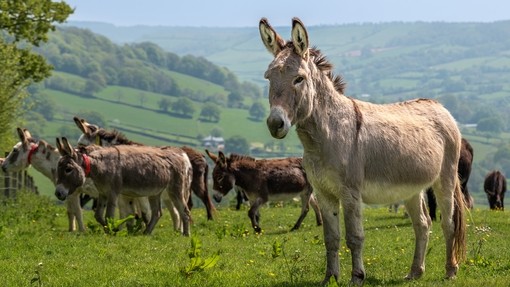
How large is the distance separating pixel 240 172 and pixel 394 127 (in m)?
11.3

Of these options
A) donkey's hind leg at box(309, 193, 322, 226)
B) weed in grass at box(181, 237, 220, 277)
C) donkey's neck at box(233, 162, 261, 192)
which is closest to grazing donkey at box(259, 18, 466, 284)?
weed in grass at box(181, 237, 220, 277)

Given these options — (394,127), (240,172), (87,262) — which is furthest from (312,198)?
(394,127)

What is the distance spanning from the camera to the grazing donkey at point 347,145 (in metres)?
9.02

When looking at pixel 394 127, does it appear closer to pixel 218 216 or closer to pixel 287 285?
pixel 287 285

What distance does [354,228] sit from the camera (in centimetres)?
917

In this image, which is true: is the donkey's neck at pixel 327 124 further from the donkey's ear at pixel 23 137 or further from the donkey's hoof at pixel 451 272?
the donkey's ear at pixel 23 137

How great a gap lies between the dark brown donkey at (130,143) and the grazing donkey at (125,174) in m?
2.65

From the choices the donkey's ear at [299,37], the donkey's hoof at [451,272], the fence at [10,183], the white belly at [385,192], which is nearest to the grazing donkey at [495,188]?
the fence at [10,183]

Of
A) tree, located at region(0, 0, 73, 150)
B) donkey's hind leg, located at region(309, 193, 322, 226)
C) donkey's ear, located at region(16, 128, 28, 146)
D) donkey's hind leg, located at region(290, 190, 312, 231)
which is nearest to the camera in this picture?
donkey's hind leg, located at region(290, 190, 312, 231)

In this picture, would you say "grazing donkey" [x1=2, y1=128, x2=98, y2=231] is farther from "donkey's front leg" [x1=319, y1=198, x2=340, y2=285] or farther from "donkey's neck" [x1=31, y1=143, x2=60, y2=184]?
"donkey's front leg" [x1=319, y1=198, x2=340, y2=285]

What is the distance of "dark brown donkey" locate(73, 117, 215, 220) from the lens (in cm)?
2020

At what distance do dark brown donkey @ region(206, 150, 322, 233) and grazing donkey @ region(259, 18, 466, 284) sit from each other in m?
9.89

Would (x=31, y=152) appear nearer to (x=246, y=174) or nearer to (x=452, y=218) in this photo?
(x=246, y=174)

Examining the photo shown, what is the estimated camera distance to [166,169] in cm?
1730
